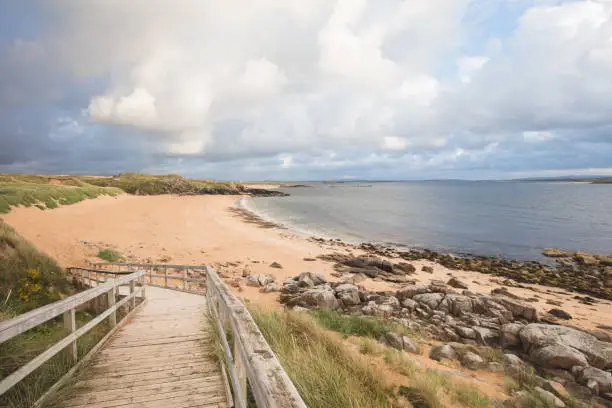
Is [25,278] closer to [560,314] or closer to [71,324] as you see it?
[71,324]

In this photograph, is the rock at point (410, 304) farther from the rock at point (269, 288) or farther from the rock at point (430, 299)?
the rock at point (269, 288)

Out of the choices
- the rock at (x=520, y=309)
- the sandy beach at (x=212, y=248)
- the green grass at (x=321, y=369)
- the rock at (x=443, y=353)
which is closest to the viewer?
the green grass at (x=321, y=369)

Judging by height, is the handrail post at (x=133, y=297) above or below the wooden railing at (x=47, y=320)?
below

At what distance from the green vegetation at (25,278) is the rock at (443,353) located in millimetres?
8840

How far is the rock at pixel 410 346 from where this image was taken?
7.59 metres

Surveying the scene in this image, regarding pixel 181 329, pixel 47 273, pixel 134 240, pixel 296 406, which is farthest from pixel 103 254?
pixel 296 406

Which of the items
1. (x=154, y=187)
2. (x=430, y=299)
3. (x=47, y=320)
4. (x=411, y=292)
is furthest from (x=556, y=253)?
(x=154, y=187)

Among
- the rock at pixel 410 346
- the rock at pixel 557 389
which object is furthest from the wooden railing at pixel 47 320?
the rock at pixel 557 389

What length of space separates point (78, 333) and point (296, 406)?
3695 millimetres

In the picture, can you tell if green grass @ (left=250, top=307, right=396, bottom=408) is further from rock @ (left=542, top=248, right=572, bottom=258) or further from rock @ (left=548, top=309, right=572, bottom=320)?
rock @ (left=542, top=248, right=572, bottom=258)

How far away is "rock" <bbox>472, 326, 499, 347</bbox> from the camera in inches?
348

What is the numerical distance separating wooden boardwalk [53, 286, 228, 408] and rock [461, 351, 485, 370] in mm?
6098

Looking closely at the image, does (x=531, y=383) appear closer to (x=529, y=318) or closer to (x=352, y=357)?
(x=352, y=357)

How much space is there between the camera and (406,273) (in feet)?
61.0
